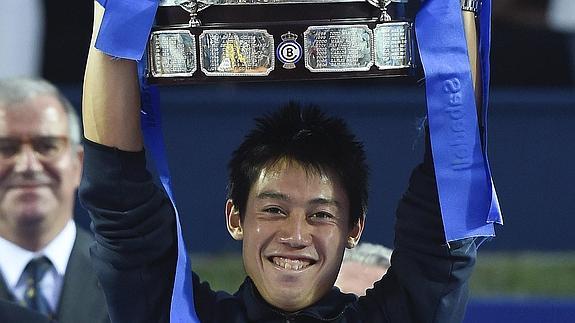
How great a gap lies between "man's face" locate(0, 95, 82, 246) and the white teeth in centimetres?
144

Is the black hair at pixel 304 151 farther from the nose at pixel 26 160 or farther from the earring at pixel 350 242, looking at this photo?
the nose at pixel 26 160

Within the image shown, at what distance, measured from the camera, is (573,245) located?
6.23 meters

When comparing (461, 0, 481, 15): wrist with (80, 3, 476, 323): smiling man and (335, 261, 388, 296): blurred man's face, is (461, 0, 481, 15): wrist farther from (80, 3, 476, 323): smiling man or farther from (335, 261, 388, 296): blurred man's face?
(335, 261, 388, 296): blurred man's face

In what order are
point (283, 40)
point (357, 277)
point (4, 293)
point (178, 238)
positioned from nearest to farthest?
point (283, 40), point (178, 238), point (357, 277), point (4, 293)

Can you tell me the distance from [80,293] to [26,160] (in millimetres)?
454

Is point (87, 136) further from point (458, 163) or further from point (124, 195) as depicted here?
point (458, 163)

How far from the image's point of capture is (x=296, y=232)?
2.37 m

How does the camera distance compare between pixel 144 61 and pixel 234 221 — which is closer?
pixel 144 61

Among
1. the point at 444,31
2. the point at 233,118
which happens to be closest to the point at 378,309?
the point at 444,31

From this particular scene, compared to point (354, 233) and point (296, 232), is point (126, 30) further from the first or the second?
point (354, 233)

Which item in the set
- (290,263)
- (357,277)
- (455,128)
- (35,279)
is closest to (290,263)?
(290,263)

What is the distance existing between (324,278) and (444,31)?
0.49m

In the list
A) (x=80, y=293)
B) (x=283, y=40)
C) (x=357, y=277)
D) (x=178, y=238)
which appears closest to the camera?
(x=283, y=40)

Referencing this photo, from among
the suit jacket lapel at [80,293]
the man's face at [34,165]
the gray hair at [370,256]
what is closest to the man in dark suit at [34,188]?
the man's face at [34,165]
